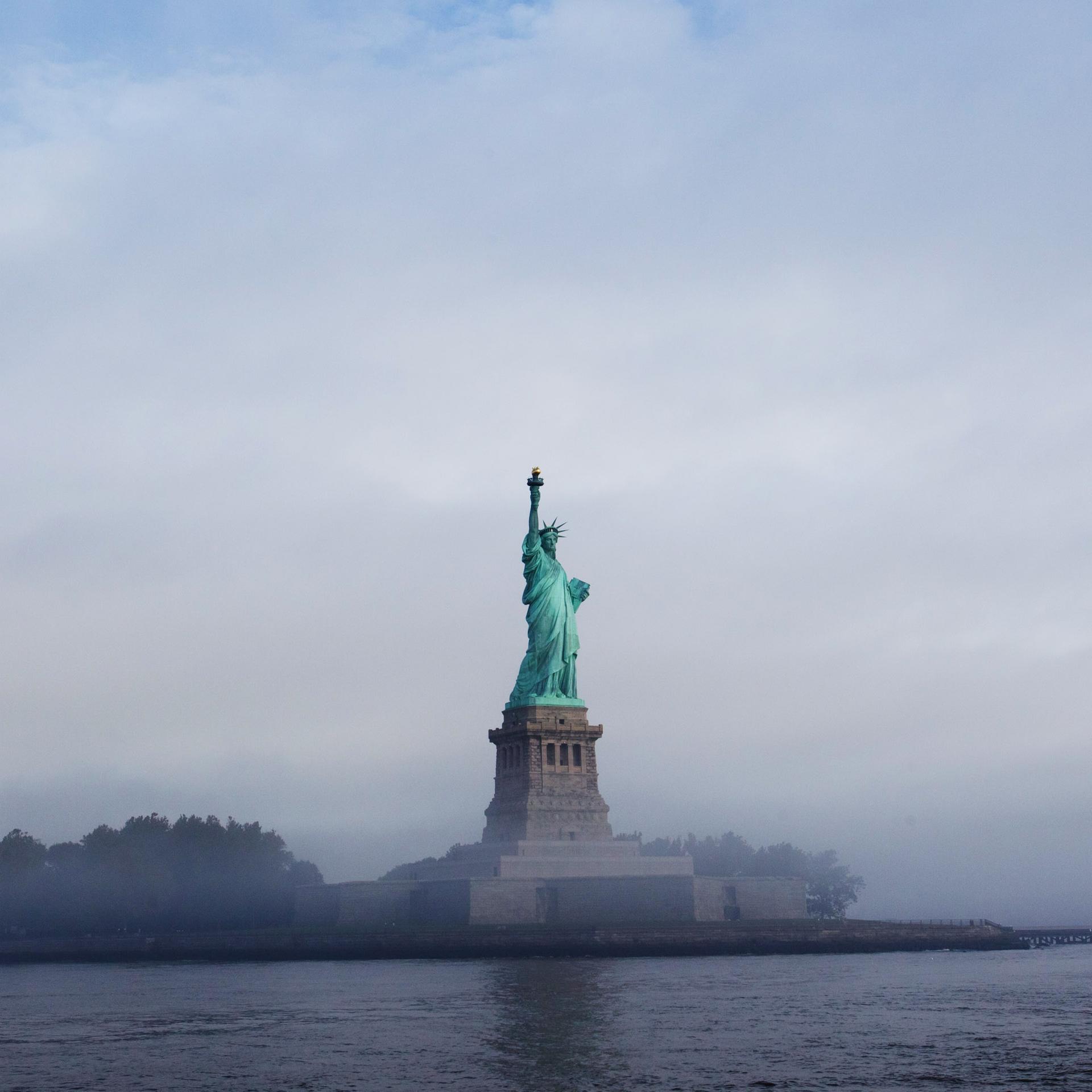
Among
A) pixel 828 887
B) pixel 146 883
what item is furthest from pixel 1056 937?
pixel 146 883

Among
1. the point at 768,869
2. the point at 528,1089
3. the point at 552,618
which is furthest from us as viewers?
the point at 768,869

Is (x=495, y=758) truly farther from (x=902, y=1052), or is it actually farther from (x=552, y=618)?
(x=902, y=1052)

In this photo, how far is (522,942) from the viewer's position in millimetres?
60219

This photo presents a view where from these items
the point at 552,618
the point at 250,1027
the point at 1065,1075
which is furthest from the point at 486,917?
the point at 1065,1075

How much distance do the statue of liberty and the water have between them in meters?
19.0

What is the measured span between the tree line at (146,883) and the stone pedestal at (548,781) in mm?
21039

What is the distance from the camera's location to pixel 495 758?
2908 inches

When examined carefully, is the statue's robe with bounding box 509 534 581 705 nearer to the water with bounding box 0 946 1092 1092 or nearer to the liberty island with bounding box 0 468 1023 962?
the liberty island with bounding box 0 468 1023 962

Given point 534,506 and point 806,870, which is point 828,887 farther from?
point 534,506

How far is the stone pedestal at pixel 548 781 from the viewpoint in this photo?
6931cm

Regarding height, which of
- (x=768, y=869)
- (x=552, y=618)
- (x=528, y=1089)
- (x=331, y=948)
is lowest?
(x=528, y=1089)

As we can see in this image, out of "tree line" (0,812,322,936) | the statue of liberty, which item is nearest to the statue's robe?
the statue of liberty

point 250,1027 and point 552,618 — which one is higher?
point 552,618

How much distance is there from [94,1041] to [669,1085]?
15499 millimetres
